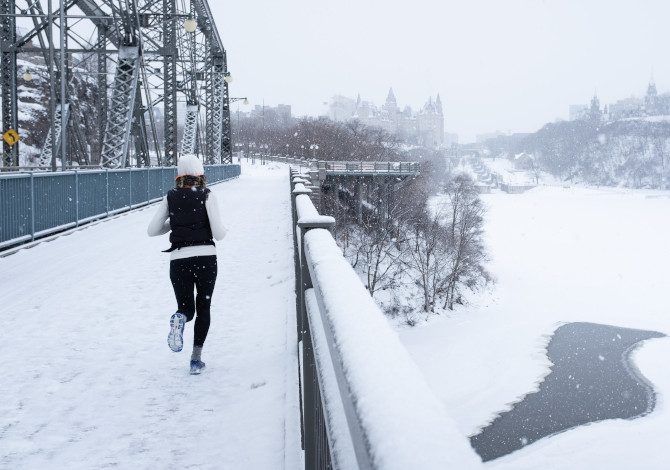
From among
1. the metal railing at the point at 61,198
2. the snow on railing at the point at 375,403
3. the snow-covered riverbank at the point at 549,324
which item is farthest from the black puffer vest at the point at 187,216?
the snow-covered riverbank at the point at 549,324

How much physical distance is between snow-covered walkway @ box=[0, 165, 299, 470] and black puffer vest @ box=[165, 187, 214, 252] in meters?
1.08

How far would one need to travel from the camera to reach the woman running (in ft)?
15.6

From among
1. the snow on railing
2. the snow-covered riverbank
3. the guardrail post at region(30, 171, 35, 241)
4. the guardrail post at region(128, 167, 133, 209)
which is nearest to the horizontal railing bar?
the snow on railing

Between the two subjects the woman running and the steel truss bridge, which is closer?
the woman running

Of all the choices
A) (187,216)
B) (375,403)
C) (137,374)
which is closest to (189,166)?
(187,216)

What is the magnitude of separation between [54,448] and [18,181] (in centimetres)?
856

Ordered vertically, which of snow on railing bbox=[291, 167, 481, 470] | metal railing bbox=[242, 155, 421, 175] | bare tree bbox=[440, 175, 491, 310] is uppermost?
metal railing bbox=[242, 155, 421, 175]

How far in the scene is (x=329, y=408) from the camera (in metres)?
1.45

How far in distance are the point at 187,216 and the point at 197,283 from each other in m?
0.53

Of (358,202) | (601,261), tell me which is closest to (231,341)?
(358,202)

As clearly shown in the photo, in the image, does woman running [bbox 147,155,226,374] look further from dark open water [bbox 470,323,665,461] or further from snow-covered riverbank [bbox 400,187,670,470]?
snow-covered riverbank [bbox 400,187,670,470]

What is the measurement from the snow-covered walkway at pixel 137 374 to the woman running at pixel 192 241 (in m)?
0.39

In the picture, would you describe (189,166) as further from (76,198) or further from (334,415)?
(76,198)

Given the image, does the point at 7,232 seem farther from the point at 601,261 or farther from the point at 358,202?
the point at 601,261
